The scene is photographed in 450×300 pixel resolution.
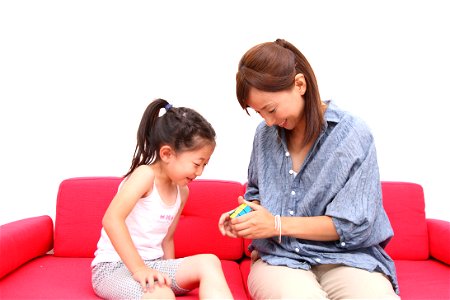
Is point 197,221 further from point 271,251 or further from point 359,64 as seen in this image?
point 359,64

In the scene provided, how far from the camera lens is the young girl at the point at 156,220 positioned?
149 centimetres

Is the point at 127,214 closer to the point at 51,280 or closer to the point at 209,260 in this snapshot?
the point at 209,260

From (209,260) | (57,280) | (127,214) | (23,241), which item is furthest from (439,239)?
(23,241)

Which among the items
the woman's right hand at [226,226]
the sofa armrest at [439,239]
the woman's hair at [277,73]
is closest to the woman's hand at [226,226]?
the woman's right hand at [226,226]

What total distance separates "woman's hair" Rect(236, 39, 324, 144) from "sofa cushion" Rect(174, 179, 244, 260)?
1.95ft

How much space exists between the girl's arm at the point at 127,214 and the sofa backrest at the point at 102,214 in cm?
46

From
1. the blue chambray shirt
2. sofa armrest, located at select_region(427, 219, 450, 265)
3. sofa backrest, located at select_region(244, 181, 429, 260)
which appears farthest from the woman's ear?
sofa armrest, located at select_region(427, 219, 450, 265)

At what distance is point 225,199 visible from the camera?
209cm

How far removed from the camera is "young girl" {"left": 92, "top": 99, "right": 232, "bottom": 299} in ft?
4.89

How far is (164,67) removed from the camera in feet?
7.60

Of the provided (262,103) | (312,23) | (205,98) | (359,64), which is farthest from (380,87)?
(262,103)

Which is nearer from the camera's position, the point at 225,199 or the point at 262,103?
the point at 262,103

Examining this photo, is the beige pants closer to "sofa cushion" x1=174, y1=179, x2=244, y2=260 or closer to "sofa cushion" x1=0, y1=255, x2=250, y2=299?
"sofa cushion" x1=0, y1=255, x2=250, y2=299

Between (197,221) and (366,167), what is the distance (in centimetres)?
80
